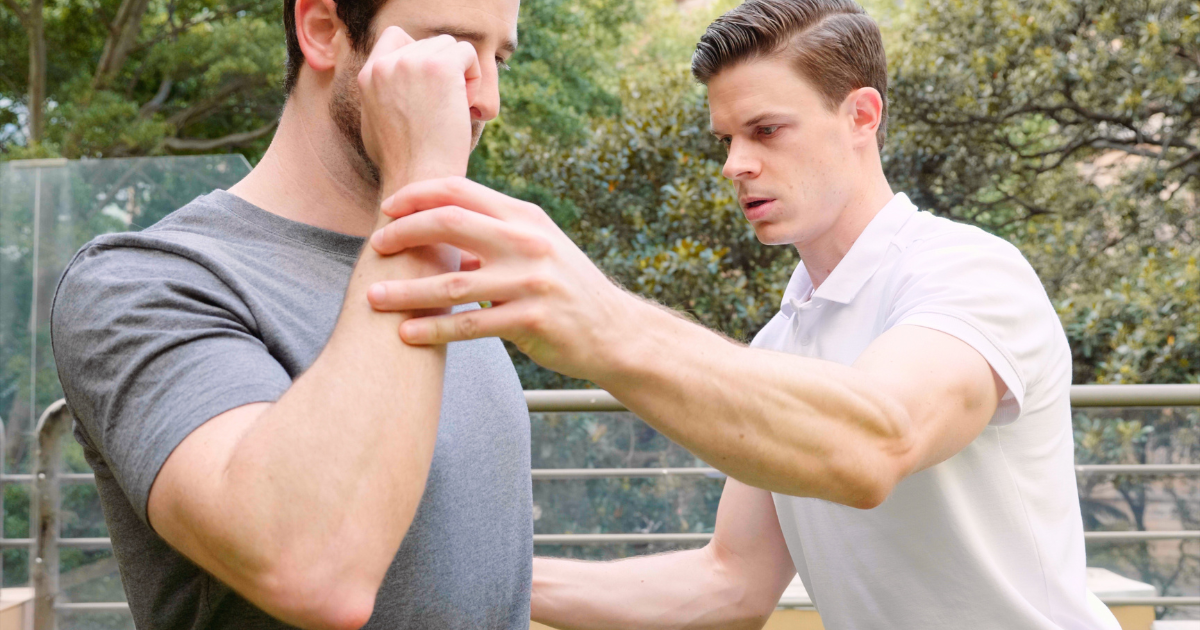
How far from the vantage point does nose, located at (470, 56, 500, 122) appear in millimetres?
1351

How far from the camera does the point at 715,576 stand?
6.71 ft

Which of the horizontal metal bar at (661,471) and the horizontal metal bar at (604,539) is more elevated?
the horizontal metal bar at (661,471)

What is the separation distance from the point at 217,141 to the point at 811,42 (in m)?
9.68

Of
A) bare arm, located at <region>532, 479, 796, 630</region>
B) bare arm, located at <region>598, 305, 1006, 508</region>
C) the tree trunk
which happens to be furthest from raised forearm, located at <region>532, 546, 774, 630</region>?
the tree trunk

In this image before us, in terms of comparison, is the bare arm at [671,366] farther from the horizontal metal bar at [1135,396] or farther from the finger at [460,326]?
the horizontal metal bar at [1135,396]

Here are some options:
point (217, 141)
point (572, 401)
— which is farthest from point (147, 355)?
point (217, 141)

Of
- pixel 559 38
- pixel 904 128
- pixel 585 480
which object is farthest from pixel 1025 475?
pixel 559 38

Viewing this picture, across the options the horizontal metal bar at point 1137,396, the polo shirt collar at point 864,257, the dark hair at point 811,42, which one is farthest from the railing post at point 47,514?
the horizontal metal bar at point 1137,396

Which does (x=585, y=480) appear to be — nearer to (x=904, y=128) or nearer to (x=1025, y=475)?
(x=1025, y=475)

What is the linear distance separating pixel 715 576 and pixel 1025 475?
26.9 inches

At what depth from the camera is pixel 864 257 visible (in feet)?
6.23

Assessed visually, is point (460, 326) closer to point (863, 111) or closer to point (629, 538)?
point (863, 111)

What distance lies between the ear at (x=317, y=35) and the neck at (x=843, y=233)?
1.10 m

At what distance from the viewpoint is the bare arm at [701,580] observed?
195 cm
